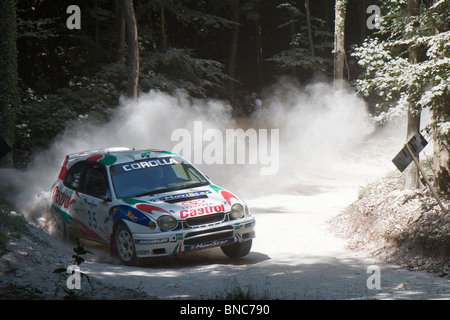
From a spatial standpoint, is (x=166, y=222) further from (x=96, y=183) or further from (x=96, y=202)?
(x=96, y=183)

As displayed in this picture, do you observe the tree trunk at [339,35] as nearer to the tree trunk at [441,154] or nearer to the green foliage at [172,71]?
the green foliage at [172,71]

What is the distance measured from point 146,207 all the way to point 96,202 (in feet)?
4.38

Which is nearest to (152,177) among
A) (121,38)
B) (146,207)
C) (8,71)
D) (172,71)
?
(146,207)

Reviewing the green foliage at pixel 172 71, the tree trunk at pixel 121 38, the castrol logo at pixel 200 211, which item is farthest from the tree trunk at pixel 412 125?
the tree trunk at pixel 121 38

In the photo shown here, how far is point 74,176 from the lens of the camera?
10.8 metres

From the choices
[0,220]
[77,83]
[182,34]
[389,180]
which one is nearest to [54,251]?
[0,220]

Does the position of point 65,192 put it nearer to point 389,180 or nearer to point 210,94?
point 389,180

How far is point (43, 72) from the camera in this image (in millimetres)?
26672

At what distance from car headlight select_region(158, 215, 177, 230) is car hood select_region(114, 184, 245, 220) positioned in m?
0.07

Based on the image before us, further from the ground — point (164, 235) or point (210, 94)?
point (210, 94)

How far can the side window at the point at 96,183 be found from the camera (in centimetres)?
981

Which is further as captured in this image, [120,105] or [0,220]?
[120,105]

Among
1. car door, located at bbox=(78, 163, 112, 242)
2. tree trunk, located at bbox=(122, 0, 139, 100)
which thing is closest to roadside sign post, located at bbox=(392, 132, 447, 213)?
car door, located at bbox=(78, 163, 112, 242)

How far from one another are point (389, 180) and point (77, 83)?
1522 centimetres
